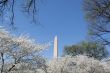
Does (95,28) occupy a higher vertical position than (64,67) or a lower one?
higher

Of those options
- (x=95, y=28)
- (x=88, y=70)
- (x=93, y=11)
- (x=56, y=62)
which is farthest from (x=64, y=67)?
(x=93, y=11)

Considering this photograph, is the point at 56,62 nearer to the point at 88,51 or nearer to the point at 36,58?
the point at 36,58

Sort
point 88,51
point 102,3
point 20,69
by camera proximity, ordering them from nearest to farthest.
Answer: point 102,3 < point 20,69 < point 88,51

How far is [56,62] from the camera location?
31031 millimetres

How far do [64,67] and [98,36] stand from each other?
501 inches

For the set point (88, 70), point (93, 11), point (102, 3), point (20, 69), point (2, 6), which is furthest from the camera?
point (88, 70)

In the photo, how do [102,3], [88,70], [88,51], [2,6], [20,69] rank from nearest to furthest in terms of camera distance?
1. [2,6]
2. [102,3]
3. [20,69]
4. [88,70]
5. [88,51]

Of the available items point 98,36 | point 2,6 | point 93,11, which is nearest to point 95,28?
point 98,36

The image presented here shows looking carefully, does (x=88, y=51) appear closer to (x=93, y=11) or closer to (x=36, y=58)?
(x=36, y=58)

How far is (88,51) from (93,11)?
126 feet

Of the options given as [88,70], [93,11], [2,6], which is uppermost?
[93,11]

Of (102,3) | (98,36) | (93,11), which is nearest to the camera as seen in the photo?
(102,3)

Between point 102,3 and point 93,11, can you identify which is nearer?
point 102,3

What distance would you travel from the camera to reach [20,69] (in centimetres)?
2100
